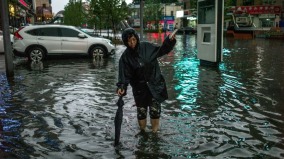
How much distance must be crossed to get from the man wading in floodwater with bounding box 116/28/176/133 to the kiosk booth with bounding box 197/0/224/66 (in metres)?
7.87

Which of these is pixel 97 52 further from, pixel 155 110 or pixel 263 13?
pixel 263 13

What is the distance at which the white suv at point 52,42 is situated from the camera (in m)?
16.0

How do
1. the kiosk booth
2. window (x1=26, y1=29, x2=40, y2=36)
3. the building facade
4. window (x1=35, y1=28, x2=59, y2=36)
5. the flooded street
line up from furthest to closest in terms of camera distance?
the building facade → window (x1=35, y1=28, x2=59, y2=36) → window (x1=26, y1=29, x2=40, y2=36) → the kiosk booth → the flooded street

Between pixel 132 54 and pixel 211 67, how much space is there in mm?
8630

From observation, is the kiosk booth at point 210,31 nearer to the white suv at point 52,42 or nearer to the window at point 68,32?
the white suv at point 52,42

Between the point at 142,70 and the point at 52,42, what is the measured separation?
1211 cm

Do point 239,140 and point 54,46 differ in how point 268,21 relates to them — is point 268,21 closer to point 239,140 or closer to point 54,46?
point 54,46

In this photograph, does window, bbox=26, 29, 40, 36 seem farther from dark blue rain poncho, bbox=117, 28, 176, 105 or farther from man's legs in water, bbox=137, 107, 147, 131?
dark blue rain poncho, bbox=117, 28, 176, 105

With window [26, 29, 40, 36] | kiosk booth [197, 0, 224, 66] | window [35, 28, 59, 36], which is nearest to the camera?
kiosk booth [197, 0, 224, 66]

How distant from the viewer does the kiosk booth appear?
12.4 m

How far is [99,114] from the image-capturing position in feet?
21.7

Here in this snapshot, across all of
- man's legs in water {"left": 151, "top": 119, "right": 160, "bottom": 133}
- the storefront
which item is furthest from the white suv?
the storefront

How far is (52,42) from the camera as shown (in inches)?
640

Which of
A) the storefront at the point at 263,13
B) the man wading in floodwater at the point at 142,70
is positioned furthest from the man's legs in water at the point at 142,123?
the storefront at the point at 263,13
